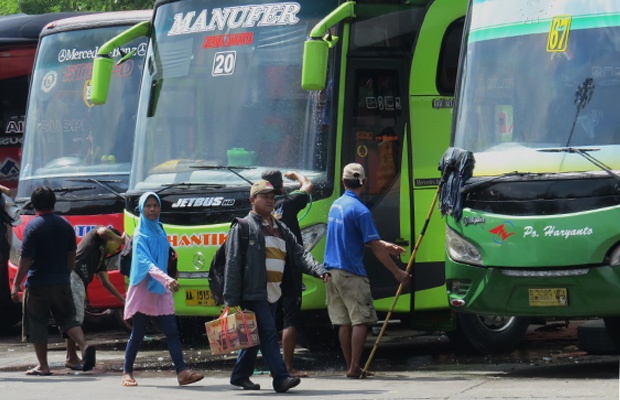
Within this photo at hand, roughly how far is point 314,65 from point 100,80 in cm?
273

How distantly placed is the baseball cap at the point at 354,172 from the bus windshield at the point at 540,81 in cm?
80

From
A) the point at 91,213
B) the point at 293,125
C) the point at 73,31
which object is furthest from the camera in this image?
the point at 73,31

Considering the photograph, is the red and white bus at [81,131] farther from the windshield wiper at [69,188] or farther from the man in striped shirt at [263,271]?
the man in striped shirt at [263,271]

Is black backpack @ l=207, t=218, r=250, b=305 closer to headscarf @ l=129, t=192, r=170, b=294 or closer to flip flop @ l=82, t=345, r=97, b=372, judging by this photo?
headscarf @ l=129, t=192, r=170, b=294

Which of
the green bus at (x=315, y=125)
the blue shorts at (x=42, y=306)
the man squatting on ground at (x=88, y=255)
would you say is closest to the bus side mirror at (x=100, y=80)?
the green bus at (x=315, y=125)

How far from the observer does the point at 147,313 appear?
440 inches

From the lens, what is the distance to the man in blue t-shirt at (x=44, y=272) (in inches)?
480

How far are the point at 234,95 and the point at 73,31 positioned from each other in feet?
12.7

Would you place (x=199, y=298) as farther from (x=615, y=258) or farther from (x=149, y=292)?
(x=615, y=258)

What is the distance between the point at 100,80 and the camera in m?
12.9

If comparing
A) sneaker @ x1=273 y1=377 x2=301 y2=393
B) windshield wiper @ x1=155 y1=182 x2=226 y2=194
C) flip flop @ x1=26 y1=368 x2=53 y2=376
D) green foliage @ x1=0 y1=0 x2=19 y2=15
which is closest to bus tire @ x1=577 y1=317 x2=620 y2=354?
sneaker @ x1=273 y1=377 x2=301 y2=393

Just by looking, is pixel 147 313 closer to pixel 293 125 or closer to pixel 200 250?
pixel 200 250

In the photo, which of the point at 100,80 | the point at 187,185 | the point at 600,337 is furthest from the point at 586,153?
the point at 100,80

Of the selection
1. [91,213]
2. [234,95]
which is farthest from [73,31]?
[234,95]
